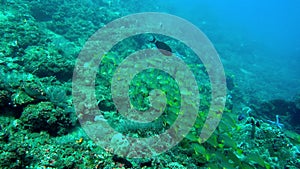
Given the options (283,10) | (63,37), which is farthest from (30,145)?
(283,10)

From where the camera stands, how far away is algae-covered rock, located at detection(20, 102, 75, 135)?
4.61 metres

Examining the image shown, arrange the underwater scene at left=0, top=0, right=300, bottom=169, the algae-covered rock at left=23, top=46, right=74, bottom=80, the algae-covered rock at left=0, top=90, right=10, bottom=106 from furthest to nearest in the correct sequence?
1. the algae-covered rock at left=23, top=46, right=74, bottom=80
2. the algae-covered rock at left=0, top=90, right=10, bottom=106
3. the underwater scene at left=0, top=0, right=300, bottom=169

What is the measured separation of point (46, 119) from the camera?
15.5 feet

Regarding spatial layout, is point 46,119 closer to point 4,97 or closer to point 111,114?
point 4,97

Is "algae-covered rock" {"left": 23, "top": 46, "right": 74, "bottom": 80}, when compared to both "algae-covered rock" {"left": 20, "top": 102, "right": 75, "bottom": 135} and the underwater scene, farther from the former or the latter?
"algae-covered rock" {"left": 20, "top": 102, "right": 75, "bottom": 135}

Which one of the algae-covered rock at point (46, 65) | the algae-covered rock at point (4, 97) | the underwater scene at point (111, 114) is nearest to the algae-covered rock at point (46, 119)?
the underwater scene at point (111, 114)

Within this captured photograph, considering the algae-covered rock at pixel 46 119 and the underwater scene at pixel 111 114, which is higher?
Result: the underwater scene at pixel 111 114

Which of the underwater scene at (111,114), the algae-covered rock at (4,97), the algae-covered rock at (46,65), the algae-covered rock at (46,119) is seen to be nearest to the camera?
the underwater scene at (111,114)

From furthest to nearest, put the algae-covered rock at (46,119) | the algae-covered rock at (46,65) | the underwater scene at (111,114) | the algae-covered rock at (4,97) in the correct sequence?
1. the algae-covered rock at (46,65)
2. the algae-covered rock at (4,97)
3. the algae-covered rock at (46,119)
4. the underwater scene at (111,114)

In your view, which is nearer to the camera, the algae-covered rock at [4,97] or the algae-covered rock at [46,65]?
the algae-covered rock at [4,97]

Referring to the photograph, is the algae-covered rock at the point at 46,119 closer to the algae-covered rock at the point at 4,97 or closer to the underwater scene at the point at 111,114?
the underwater scene at the point at 111,114

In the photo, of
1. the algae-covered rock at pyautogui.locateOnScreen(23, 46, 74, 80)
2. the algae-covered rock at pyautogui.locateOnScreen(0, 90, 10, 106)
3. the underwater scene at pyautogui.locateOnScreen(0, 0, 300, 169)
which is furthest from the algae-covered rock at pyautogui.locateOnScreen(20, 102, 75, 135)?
the algae-covered rock at pyautogui.locateOnScreen(23, 46, 74, 80)

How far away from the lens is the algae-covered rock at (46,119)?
4.61m

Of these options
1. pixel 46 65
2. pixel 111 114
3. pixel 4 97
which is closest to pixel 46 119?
pixel 4 97
